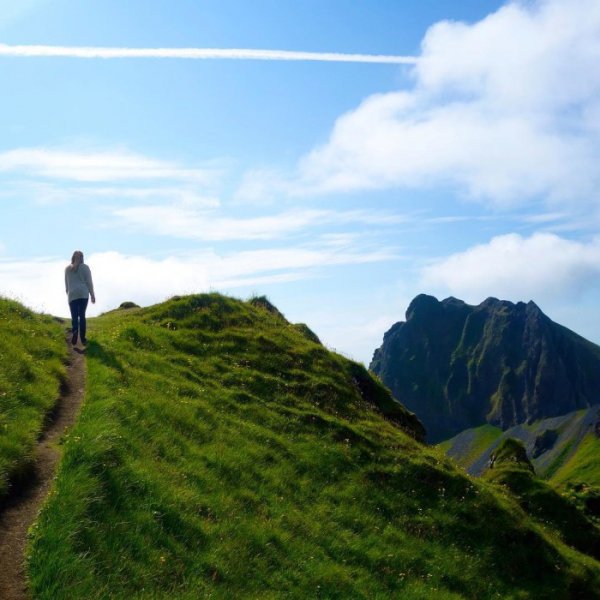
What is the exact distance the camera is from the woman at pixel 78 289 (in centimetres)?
2803

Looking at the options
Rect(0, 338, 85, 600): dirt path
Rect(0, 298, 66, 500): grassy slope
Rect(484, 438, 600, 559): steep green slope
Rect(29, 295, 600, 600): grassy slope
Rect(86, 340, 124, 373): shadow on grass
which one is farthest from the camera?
Rect(484, 438, 600, 559): steep green slope

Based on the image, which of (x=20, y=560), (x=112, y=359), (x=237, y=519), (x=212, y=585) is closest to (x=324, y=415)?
(x=112, y=359)

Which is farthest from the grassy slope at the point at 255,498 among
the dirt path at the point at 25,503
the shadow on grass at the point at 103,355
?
the dirt path at the point at 25,503

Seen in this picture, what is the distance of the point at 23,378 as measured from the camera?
63.8ft

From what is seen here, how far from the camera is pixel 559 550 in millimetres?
22469

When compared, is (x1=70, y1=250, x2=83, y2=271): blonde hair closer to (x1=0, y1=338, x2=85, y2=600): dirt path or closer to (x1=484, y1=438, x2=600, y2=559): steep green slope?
(x1=0, y1=338, x2=85, y2=600): dirt path

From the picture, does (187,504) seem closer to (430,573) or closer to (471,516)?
(430,573)

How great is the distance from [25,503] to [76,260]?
17.7 meters

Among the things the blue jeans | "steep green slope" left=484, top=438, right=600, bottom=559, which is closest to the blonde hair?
the blue jeans

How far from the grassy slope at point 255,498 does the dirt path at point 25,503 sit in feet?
1.07

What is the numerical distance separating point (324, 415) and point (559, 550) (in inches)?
417

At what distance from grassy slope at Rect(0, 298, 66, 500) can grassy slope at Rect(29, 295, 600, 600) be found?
1115 millimetres

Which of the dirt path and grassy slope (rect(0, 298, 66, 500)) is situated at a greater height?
grassy slope (rect(0, 298, 66, 500))

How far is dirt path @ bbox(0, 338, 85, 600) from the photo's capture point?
10.2 metres
